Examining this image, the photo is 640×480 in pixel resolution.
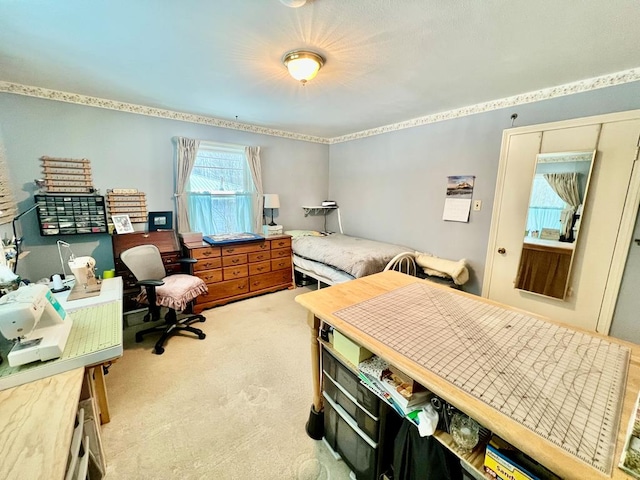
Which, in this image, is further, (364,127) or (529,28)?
(364,127)

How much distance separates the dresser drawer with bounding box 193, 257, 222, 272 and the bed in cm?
112

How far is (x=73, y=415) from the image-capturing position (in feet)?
2.87

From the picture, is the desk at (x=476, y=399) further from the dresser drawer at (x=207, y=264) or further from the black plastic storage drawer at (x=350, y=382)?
the dresser drawer at (x=207, y=264)

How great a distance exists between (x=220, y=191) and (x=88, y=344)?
2724 mm

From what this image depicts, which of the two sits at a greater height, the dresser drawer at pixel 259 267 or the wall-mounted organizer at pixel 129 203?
the wall-mounted organizer at pixel 129 203

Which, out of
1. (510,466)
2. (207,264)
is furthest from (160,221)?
(510,466)

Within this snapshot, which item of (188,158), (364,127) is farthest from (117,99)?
(364,127)

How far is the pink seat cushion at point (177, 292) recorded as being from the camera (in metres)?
2.37

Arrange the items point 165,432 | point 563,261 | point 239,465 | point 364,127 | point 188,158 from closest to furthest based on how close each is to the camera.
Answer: point 239,465 < point 165,432 < point 563,261 < point 188,158 < point 364,127

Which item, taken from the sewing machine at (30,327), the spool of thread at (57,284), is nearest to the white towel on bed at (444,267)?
the sewing machine at (30,327)

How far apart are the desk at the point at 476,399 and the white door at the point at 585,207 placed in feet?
5.49

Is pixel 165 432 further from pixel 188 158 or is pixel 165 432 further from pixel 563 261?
pixel 563 261

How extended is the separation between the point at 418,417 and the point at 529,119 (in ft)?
9.50

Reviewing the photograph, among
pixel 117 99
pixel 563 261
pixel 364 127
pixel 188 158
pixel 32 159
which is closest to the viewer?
pixel 563 261
